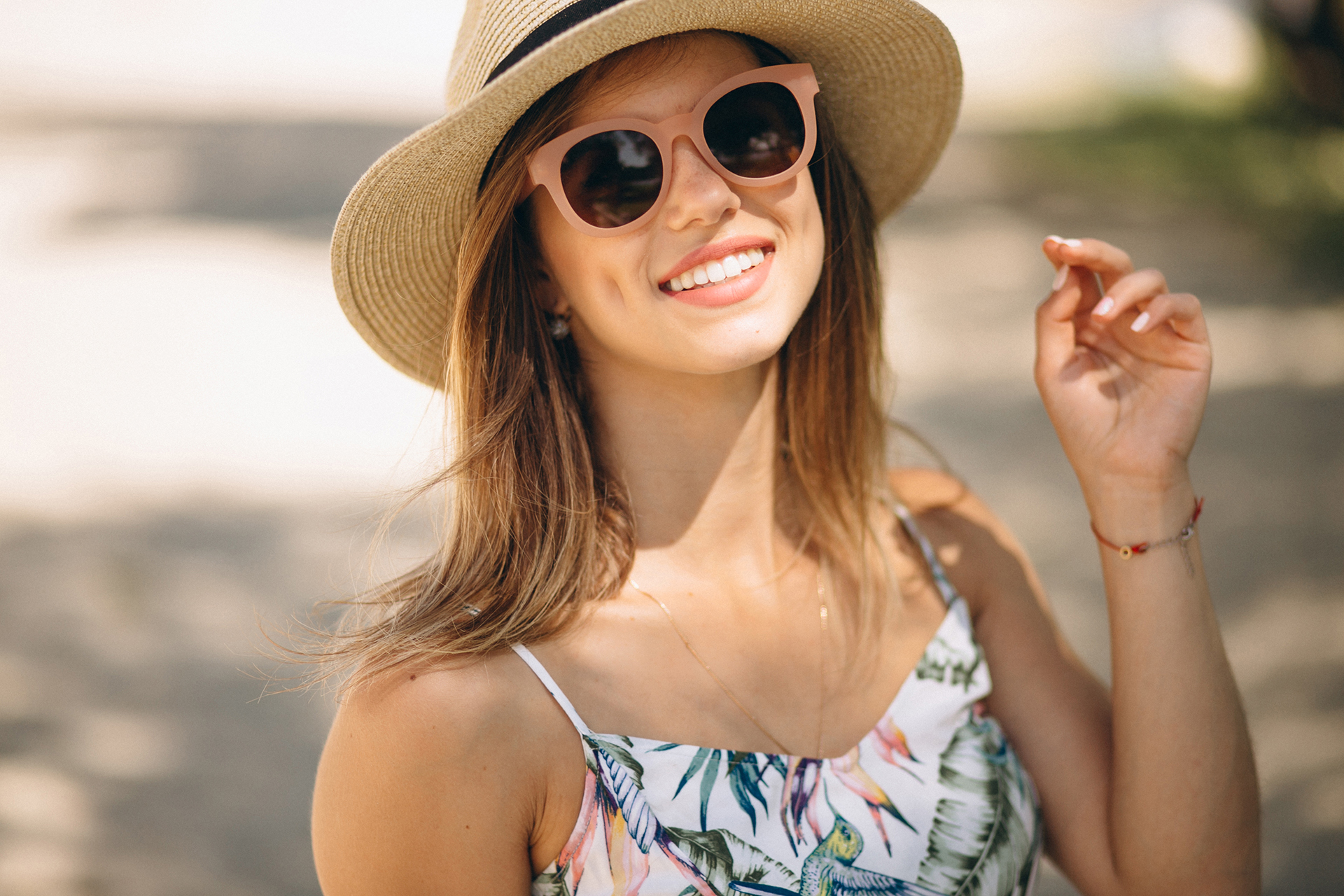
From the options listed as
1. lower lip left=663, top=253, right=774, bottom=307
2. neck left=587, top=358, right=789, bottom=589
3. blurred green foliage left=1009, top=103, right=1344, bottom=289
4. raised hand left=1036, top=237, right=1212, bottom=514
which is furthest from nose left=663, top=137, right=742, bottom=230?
blurred green foliage left=1009, top=103, right=1344, bottom=289

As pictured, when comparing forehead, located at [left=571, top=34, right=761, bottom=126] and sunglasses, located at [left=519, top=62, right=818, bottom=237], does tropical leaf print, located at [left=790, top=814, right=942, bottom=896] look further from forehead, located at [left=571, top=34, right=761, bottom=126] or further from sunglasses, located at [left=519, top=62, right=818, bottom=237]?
forehead, located at [left=571, top=34, right=761, bottom=126]

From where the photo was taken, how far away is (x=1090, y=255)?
1938 millimetres

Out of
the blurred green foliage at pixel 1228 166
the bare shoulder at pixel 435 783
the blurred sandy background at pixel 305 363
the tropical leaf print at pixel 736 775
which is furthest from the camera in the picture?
the blurred green foliage at pixel 1228 166

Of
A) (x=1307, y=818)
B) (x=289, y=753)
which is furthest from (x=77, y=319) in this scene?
(x=1307, y=818)

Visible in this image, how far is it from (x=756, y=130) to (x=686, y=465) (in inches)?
23.7

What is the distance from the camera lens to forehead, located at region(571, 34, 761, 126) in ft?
5.80

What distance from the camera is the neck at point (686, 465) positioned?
1990mm

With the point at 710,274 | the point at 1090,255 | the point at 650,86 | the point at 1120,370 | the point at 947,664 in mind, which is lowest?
the point at 947,664

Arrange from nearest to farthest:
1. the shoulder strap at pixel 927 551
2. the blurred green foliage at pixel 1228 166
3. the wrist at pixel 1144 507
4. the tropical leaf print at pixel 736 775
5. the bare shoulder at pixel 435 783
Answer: the bare shoulder at pixel 435 783 → the tropical leaf print at pixel 736 775 → the wrist at pixel 1144 507 → the shoulder strap at pixel 927 551 → the blurred green foliage at pixel 1228 166

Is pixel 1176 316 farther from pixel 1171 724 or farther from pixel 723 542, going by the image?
pixel 723 542

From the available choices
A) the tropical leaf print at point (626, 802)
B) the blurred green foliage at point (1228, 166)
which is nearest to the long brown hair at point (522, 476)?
the tropical leaf print at point (626, 802)

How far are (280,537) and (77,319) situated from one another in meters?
1.84

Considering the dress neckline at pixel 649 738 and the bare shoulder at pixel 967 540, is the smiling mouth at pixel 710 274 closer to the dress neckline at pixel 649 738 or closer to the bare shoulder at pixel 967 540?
the dress neckline at pixel 649 738

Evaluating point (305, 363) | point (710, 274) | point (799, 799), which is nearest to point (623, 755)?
point (799, 799)
